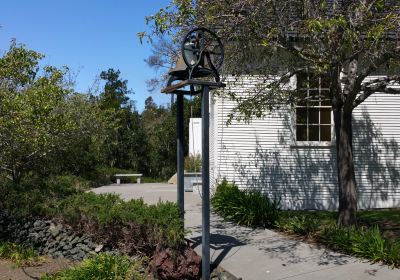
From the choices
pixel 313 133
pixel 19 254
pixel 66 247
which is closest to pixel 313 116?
pixel 313 133

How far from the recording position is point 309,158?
12742mm

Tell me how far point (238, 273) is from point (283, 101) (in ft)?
14.3

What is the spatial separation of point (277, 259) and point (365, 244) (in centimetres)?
127

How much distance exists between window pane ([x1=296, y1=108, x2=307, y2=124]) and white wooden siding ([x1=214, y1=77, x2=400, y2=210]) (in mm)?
251

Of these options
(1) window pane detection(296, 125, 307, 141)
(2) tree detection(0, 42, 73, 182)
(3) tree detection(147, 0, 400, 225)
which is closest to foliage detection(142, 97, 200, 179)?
(1) window pane detection(296, 125, 307, 141)

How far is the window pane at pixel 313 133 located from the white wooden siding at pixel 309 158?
0.96 feet

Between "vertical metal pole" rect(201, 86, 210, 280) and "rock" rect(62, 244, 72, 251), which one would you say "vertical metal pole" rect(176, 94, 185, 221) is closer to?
"vertical metal pole" rect(201, 86, 210, 280)

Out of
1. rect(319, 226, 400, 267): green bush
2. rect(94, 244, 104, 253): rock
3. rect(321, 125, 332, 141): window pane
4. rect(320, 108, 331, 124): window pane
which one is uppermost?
rect(320, 108, 331, 124): window pane

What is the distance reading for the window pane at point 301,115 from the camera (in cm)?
1273

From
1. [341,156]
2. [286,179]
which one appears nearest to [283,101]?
[341,156]

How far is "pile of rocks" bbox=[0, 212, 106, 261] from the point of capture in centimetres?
827

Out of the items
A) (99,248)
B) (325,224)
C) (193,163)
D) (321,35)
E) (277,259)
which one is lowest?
(277,259)

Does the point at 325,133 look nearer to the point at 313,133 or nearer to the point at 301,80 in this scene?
the point at 313,133

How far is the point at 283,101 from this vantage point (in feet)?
33.1
